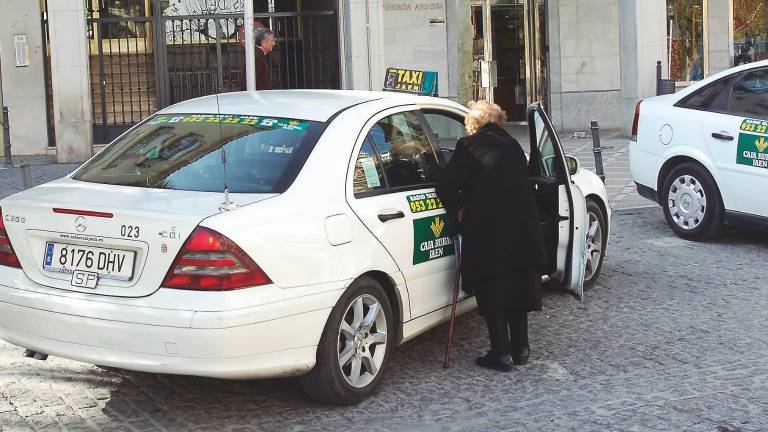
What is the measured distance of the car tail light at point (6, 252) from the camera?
17.5 ft

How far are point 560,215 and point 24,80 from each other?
48.1ft

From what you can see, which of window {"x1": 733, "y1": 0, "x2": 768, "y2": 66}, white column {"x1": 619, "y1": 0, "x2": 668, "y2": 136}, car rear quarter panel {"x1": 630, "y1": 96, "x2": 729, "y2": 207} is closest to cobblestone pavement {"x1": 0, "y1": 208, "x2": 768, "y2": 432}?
car rear quarter panel {"x1": 630, "y1": 96, "x2": 729, "y2": 207}

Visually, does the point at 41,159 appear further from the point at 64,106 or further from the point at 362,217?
the point at 362,217

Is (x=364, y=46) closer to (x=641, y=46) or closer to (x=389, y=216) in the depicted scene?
(x=641, y=46)

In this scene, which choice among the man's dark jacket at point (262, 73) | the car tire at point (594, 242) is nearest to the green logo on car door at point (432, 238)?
the car tire at point (594, 242)

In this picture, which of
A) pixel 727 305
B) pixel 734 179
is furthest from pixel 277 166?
pixel 734 179

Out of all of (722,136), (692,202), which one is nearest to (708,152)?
(722,136)

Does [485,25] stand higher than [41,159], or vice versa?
[485,25]

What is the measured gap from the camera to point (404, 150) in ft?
20.4

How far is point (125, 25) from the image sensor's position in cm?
1977

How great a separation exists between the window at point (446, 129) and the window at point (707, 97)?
374 centimetres

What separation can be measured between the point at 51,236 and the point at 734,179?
6.26 m

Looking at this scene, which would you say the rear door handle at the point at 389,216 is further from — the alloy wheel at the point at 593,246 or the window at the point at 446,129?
the alloy wheel at the point at 593,246

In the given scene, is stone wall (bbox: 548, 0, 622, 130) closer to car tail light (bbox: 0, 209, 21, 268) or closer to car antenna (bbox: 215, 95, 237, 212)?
car antenna (bbox: 215, 95, 237, 212)
